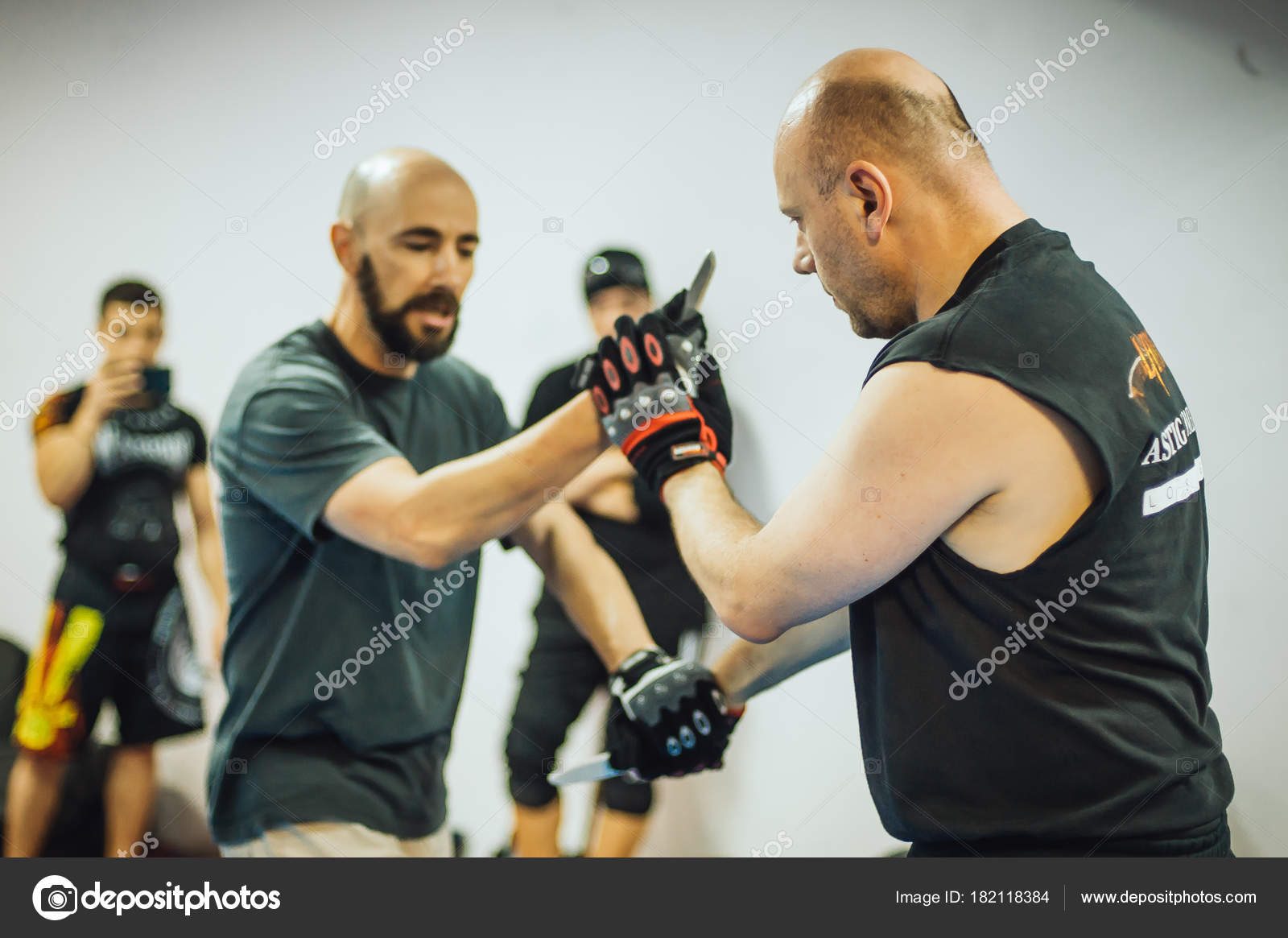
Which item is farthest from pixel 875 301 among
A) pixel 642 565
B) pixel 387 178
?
pixel 387 178

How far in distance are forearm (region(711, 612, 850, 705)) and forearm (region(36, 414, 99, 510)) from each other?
167 cm

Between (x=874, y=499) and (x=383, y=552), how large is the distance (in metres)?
1.00

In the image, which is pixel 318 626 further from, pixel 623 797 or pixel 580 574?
pixel 623 797

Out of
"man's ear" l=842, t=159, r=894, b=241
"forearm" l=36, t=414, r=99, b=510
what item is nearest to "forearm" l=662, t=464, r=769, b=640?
"man's ear" l=842, t=159, r=894, b=241

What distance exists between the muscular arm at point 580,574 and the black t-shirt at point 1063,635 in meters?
0.83

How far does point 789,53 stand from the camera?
2115 mm

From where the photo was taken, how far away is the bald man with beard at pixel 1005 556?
Result: 1121mm

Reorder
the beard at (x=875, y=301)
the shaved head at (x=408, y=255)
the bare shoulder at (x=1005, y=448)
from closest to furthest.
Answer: the bare shoulder at (x=1005, y=448)
the beard at (x=875, y=301)
the shaved head at (x=408, y=255)

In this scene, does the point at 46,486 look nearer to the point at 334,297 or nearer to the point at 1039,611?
the point at 334,297

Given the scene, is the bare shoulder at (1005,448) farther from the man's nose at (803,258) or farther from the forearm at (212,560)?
the forearm at (212,560)

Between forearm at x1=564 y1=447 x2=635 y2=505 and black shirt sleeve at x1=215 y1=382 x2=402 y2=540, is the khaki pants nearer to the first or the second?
black shirt sleeve at x1=215 y1=382 x2=402 y2=540

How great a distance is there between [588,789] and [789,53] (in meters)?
1.78

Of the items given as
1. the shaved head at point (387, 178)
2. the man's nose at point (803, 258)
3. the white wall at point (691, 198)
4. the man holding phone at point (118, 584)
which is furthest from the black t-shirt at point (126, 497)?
the man's nose at point (803, 258)

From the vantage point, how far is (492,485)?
5.54 feet
